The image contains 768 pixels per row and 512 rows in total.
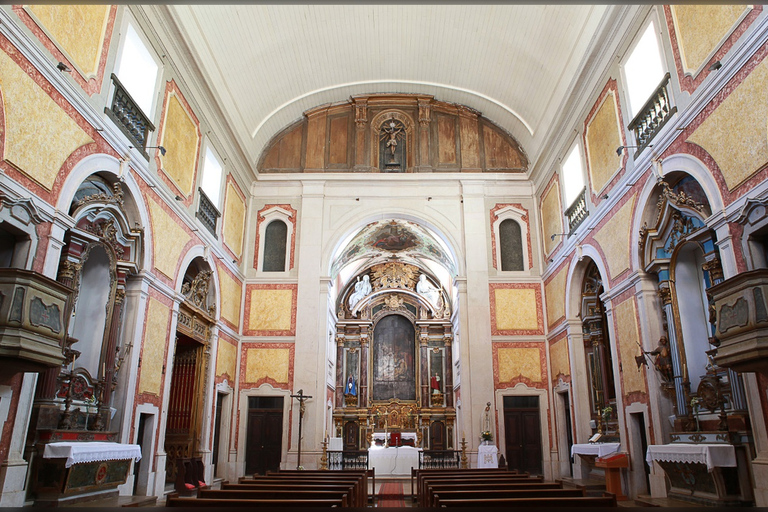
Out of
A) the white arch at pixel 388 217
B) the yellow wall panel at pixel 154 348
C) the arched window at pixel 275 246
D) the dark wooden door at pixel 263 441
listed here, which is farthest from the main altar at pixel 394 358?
the yellow wall panel at pixel 154 348

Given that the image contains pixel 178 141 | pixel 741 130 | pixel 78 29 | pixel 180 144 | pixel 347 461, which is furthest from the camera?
pixel 347 461

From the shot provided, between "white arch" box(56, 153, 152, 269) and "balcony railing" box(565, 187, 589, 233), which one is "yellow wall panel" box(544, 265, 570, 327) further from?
"white arch" box(56, 153, 152, 269)

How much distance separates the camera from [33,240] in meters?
7.05

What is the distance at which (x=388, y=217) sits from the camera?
58.8 feet

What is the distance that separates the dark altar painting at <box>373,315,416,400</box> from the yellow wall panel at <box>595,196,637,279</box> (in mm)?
16337

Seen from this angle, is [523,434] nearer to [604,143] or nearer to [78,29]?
[604,143]

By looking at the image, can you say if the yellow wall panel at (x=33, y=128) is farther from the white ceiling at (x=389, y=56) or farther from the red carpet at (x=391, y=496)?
the red carpet at (x=391, y=496)

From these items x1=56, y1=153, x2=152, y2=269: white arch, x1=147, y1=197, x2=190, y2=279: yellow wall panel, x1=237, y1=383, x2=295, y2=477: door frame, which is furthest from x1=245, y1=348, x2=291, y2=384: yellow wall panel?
x1=56, y1=153, x2=152, y2=269: white arch

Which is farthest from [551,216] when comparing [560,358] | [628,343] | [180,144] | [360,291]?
[360,291]

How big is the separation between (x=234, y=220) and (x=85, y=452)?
9.34 m

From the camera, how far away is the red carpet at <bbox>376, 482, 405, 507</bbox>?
1130 centimetres

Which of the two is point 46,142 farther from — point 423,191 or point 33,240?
point 423,191

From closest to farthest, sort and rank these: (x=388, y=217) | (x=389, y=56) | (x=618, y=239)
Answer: (x=618, y=239) → (x=389, y=56) → (x=388, y=217)

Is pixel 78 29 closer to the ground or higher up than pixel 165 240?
higher up
